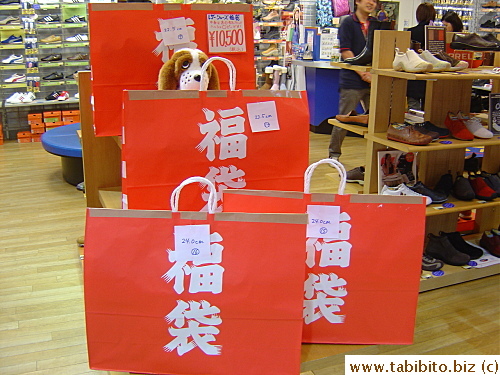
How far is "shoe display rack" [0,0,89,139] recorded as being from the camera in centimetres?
688

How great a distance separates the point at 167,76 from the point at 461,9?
883 centimetres

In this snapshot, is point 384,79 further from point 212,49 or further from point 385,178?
point 212,49

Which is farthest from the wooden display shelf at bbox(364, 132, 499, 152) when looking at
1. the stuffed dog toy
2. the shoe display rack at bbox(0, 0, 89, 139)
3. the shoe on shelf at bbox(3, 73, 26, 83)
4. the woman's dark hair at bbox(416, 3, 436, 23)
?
the shoe on shelf at bbox(3, 73, 26, 83)

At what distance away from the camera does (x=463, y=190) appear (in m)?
3.26

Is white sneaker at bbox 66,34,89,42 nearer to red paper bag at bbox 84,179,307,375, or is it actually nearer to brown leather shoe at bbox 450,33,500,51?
brown leather shoe at bbox 450,33,500,51

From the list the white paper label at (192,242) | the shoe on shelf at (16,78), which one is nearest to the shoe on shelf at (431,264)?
the white paper label at (192,242)

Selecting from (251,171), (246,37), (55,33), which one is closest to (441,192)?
(246,37)

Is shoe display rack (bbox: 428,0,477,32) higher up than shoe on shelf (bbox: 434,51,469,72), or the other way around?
shoe display rack (bbox: 428,0,477,32)

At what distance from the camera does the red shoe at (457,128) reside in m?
3.13

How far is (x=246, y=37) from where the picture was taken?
7.65 feet

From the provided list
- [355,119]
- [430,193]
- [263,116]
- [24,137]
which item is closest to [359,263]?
[263,116]

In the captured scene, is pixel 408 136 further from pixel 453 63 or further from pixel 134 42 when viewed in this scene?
pixel 134 42

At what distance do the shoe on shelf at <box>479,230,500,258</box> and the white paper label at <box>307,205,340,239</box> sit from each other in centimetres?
246

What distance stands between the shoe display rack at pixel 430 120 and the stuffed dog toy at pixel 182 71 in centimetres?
120
